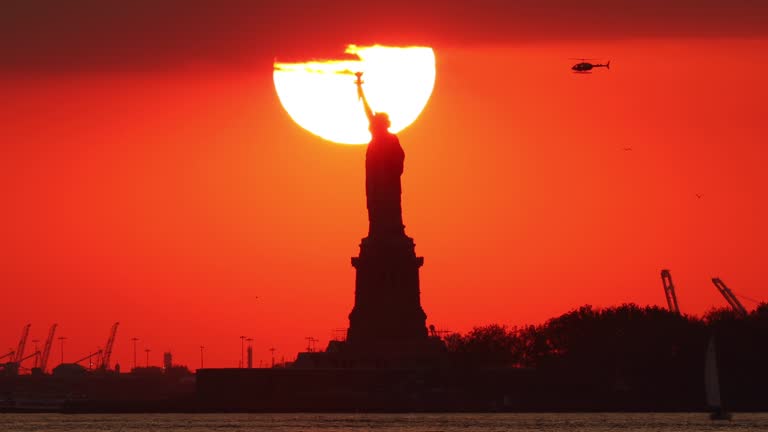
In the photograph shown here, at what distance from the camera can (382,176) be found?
187750mm

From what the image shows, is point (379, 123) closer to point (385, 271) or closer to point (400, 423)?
point (385, 271)

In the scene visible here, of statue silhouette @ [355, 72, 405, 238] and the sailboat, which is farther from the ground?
statue silhouette @ [355, 72, 405, 238]

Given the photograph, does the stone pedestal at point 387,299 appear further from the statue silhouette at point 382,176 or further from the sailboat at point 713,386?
the sailboat at point 713,386

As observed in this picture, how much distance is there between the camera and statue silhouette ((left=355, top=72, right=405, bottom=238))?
614 ft

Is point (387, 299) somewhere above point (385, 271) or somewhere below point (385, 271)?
below

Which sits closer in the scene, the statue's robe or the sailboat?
the sailboat

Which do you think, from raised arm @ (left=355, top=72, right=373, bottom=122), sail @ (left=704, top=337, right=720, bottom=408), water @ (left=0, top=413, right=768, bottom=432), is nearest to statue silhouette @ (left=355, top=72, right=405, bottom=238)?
raised arm @ (left=355, top=72, right=373, bottom=122)

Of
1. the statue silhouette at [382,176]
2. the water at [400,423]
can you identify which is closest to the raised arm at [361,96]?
the statue silhouette at [382,176]

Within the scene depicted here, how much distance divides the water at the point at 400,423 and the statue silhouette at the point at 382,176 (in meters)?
17.1

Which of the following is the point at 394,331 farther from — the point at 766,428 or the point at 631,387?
the point at 766,428

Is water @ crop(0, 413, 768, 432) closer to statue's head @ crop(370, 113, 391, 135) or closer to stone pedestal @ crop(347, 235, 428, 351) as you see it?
stone pedestal @ crop(347, 235, 428, 351)

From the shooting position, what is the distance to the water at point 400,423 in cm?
15388

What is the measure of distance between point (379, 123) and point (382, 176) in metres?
4.82

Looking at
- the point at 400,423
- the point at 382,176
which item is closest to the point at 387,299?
the point at 382,176
